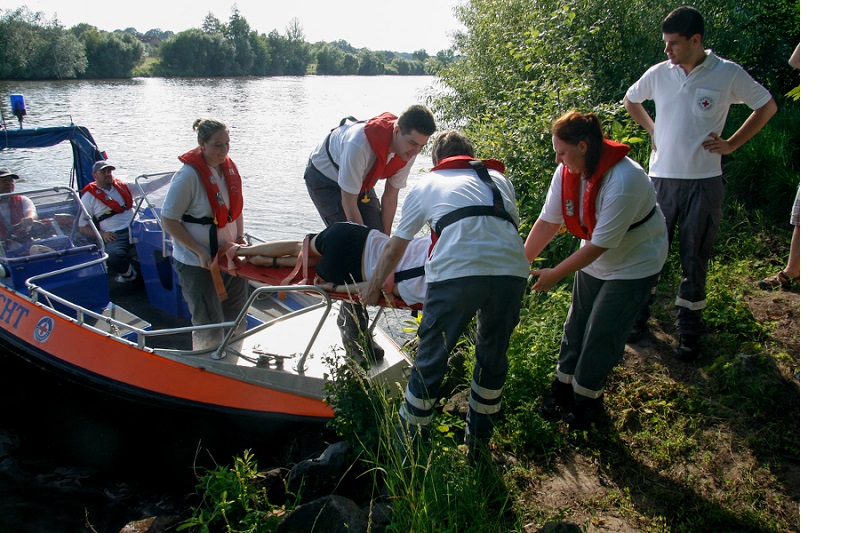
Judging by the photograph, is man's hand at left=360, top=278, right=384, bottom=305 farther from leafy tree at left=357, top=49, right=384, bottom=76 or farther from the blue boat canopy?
leafy tree at left=357, top=49, right=384, bottom=76

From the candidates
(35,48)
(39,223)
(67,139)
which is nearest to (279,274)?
(39,223)

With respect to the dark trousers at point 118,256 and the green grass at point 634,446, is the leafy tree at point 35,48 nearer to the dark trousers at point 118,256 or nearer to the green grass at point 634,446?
the dark trousers at point 118,256

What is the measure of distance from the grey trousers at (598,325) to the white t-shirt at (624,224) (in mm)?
70

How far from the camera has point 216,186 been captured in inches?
173

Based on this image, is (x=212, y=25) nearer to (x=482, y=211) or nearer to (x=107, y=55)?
(x=107, y=55)

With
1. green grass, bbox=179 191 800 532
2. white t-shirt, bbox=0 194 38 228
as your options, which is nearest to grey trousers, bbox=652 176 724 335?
green grass, bbox=179 191 800 532

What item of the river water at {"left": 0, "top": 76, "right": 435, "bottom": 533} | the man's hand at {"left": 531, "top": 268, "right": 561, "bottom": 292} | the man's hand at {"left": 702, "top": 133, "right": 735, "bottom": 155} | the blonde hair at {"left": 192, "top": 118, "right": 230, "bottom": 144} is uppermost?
the man's hand at {"left": 702, "top": 133, "right": 735, "bottom": 155}

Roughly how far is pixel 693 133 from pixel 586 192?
1258 mm

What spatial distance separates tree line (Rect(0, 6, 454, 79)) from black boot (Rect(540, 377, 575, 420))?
3633 centimetres

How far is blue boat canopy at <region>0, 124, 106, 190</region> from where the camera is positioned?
25.6ft

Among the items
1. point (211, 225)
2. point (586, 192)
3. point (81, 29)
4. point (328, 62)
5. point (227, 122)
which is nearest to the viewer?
point (586, 192)

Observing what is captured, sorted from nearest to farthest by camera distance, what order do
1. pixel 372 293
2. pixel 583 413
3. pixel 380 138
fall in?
pixel 372 293, pixel 583 413, pixel 380 138

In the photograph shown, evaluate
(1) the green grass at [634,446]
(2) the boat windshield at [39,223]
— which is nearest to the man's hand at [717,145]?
(1) the green grass at [634,446]

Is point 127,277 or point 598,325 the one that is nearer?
point 598,325
